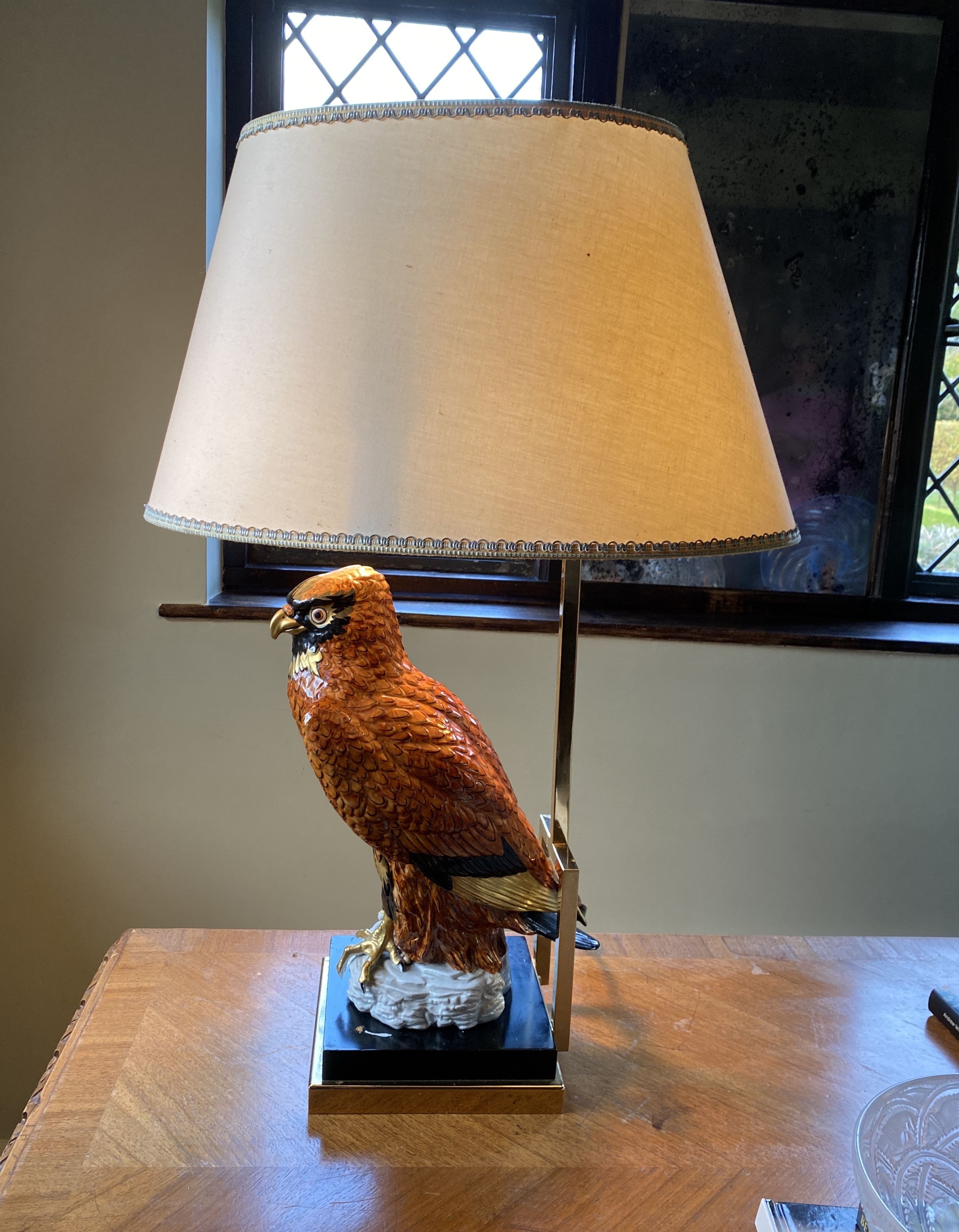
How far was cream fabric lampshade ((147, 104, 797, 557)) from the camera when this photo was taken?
561mm

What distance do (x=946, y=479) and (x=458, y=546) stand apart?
1.52 m

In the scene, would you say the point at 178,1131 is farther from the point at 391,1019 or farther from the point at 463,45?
the point at 463,45

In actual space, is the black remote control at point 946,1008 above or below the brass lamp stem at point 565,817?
below

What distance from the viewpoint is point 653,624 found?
5.16 feet

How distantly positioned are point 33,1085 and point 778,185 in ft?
6.58

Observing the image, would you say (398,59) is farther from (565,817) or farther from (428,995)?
(428,995)

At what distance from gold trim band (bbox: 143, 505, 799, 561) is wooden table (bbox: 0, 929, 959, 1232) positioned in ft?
1.66

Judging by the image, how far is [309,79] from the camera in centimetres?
155

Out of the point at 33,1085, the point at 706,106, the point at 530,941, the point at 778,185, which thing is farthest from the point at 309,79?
the point at 33,1085

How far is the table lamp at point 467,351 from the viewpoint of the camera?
0.56m

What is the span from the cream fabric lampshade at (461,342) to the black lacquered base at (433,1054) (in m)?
0.48

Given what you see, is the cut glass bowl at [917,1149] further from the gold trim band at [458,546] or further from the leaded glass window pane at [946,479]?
the leaded glass window pane at [946,479]

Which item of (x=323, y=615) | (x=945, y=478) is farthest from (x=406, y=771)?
(x=945, y=478)

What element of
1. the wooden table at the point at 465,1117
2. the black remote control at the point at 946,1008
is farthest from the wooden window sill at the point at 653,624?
the black remote control at the point at 946,1008
